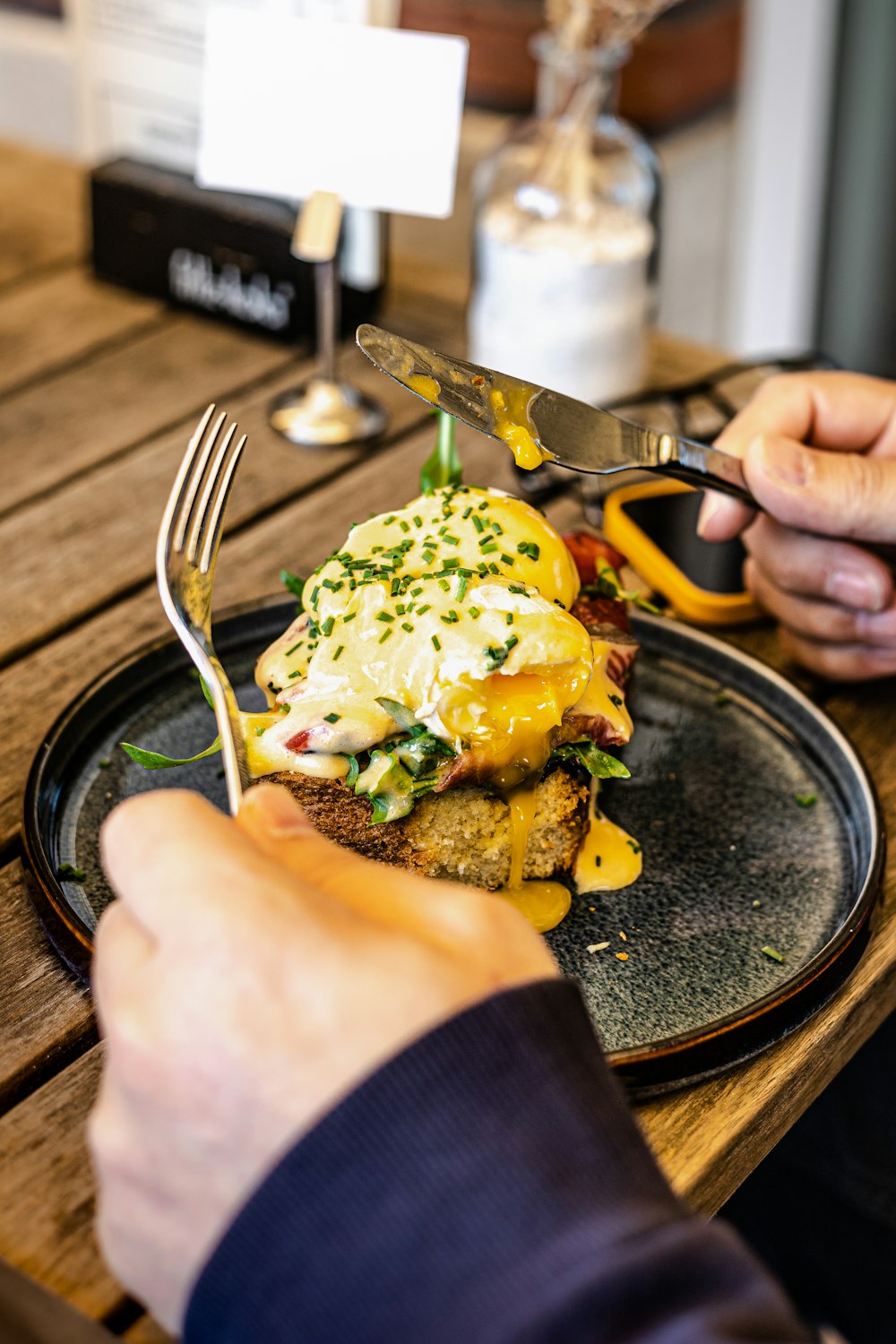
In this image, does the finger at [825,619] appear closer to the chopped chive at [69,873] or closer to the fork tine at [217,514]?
the fork tine at [217,514]

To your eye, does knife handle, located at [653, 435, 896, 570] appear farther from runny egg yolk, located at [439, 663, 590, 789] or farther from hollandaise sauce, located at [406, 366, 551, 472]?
runny egg yolk, located at [439, 663, 590, 789]

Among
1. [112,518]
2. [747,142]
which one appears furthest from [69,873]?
[747,142]

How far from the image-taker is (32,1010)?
2.88 feet

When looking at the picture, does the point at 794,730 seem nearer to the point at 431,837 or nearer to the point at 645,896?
the point at 645,896

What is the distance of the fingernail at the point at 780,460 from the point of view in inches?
45.2

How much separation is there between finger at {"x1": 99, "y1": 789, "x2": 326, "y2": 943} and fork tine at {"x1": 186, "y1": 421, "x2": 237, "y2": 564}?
349mm

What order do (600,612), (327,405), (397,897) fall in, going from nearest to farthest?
(397,897), (600,612), (327,405)

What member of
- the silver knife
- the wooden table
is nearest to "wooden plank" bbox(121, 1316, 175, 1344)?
the wooden table

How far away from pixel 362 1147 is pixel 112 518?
101 centimetres

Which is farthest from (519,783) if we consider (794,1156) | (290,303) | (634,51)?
(634,51)

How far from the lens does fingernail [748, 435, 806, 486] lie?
1.15 metres

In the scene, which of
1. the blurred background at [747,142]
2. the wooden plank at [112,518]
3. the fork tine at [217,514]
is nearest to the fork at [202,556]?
the fork tine at [217,514]

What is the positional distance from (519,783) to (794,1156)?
0.61 m

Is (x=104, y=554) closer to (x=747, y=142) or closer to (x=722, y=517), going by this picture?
(x=722, y=517)
